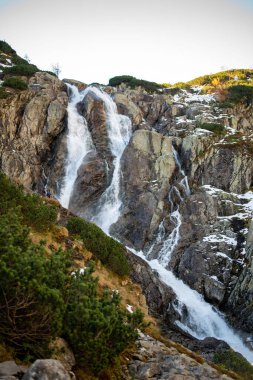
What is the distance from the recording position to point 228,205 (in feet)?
114

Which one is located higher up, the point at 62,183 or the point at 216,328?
the point at 62,183

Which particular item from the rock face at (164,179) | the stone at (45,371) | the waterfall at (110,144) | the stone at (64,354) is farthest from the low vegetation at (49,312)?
the waterfall at (110,144)

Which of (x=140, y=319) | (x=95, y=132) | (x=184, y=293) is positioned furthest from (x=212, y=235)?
(x=140, y=319)

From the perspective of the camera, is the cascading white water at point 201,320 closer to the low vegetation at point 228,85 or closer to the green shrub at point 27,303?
the green shrub at point 27,303

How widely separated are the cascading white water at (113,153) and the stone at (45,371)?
1152 inches

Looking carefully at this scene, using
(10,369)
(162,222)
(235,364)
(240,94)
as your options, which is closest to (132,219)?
(162,222)

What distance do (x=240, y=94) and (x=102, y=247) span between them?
180 ft

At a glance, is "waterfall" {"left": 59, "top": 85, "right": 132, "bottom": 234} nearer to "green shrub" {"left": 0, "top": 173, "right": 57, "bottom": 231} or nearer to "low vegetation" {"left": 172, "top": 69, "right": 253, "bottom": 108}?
"green shrub" {"left": 0, "top": 173, "right": 57, "bottom": 231}

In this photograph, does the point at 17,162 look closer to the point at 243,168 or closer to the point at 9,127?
the point at 9,127

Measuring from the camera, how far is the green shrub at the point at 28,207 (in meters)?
15.3

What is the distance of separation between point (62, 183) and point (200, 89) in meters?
48.8

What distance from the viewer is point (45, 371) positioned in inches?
221

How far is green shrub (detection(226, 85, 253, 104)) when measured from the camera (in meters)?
63.6

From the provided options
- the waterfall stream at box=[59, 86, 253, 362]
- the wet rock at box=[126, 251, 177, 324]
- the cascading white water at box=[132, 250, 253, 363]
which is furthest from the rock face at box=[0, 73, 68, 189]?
the cascading white water at box=[132, 250, 253, 363]
